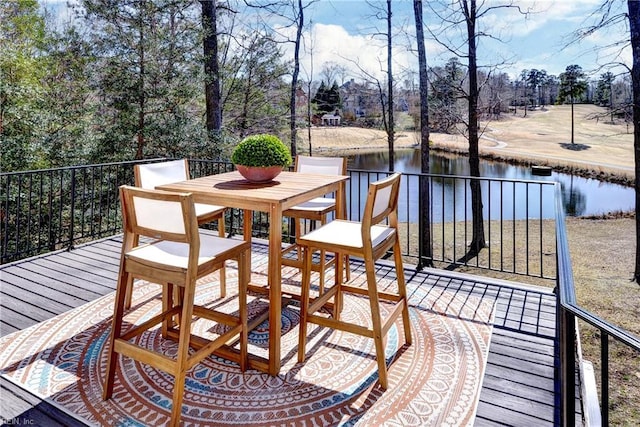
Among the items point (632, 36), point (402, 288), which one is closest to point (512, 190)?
point (632, 36)

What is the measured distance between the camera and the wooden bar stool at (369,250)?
1959 mm

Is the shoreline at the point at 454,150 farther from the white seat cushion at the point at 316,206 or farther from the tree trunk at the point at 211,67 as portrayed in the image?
the white seat cushion at the point at 316,206

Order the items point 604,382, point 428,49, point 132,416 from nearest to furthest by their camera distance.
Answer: point 604,382 < point 132,416 < point 428,49

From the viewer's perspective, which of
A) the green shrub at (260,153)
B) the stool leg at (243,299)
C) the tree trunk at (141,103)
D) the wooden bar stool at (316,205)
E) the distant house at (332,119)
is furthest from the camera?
the distant house at (332,119)

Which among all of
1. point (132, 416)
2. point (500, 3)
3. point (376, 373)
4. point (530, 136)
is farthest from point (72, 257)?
point (530, 136)

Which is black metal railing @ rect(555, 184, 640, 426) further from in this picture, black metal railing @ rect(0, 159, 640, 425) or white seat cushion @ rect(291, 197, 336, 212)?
white seat cushion @ rect(291, 197, 336, 212)

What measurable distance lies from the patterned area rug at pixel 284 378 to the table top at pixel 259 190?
904 millimetres

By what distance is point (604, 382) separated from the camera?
1156 millimetres

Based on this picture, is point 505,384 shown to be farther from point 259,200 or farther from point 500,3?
point 500,3

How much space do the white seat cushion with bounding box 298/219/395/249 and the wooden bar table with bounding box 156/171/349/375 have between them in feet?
0.68

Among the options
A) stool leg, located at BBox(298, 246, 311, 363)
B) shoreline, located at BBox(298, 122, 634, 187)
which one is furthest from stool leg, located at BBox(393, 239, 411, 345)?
shoreline, located at BBox(298, 122, 634, 187)

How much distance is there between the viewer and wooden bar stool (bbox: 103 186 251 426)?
171 centimetres

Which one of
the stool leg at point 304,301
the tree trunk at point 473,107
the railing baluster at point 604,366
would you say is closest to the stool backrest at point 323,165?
the stool leg at point 304,301

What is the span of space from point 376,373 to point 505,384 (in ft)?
2.16
